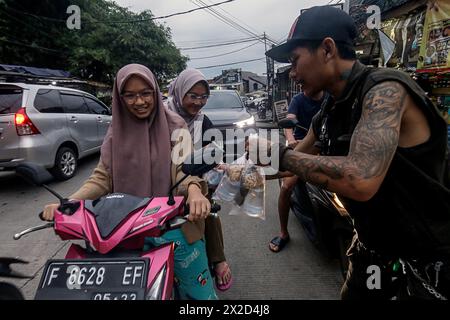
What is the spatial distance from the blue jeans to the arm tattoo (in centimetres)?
89

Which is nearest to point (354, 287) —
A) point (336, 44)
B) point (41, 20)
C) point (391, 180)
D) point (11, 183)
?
point (391, 180)

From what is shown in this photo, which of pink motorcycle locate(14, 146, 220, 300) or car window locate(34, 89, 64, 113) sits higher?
car window locate(34, 89, 64, 113)

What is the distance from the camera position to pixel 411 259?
48.2 inches

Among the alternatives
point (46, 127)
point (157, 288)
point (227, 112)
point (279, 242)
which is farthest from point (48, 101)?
point (157, 288)

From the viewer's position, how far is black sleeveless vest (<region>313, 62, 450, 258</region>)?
1.04m

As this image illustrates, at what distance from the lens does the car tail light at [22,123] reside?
4.43 meters

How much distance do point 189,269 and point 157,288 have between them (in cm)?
57

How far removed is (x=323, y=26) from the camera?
1.19m

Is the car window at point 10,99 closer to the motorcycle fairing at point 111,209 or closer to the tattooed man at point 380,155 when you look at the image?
the motorcycle fairing at point 111,209

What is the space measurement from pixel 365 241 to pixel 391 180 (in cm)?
45

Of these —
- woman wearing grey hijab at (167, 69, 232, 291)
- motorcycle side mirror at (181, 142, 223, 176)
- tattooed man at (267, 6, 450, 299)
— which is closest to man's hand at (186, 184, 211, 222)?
motorcycle side mirror at (181, 142, 223, 176)

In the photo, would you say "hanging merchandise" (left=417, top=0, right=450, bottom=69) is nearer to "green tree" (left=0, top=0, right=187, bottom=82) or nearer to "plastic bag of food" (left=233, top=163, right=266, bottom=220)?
"plastic bag of food" (left=233, top=163, right=266, bottom=220)

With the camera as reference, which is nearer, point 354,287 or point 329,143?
point 329,143

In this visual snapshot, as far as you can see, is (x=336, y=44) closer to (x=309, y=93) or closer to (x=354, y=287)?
(x=309, y=93)
